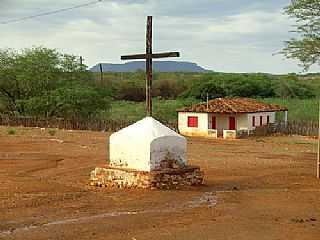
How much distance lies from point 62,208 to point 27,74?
127 feet

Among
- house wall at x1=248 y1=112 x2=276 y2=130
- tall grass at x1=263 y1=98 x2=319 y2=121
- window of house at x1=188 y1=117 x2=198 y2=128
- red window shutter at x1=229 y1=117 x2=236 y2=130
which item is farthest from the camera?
tall grass at x1=263 y1=98 x2=319 y2=121

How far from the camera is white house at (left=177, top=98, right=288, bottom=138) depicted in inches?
1692

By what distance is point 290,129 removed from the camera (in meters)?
45.2

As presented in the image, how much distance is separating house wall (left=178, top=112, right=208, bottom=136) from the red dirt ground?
2063 centimetres

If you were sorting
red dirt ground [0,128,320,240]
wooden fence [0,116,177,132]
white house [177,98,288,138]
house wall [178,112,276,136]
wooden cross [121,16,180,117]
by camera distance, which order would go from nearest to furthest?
1. red dirt ground [0,128,320,240]
2. wooden cross [121,16,180,117]
3. white house [177,98,288,138]
4. house wall [178,112,276,136]
5. wooden fence [0,116,177,132]

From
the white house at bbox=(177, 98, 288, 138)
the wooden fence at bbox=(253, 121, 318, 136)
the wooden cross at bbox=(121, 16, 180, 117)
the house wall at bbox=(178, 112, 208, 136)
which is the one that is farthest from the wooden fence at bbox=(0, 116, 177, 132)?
the wooden cross at bbox=(121, 16, 180, 117)

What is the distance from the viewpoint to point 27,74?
50281 millimetres

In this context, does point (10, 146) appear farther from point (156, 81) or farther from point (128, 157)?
point (156, 81)

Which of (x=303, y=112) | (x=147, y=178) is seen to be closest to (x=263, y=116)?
(x=303, y=112)

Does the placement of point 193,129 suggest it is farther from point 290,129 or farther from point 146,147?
point 146,147

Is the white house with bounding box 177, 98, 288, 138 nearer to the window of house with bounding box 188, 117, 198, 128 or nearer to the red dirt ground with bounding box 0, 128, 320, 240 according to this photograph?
the window of house with bounding box 188, 117, 198, 128

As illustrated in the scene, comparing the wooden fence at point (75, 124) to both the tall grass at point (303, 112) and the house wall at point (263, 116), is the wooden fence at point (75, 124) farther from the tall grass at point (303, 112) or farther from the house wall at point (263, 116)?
the tall grass at point (303, 112)

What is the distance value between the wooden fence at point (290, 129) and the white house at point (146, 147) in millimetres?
28064

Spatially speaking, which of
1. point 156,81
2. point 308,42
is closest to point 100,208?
point 308,42
